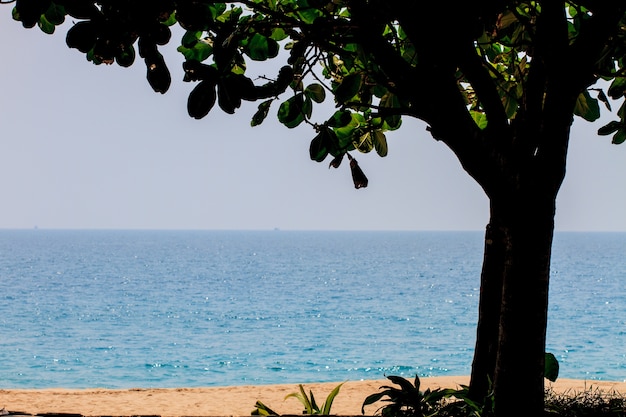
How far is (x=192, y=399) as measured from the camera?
13.9 m

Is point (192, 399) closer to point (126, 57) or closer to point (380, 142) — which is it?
point (380, 142)

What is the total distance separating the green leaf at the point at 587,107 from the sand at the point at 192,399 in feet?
23.2

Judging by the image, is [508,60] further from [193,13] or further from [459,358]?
[459,358]

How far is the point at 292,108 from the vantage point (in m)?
4.40

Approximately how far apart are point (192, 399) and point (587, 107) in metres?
10.8

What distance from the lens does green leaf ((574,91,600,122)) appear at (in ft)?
16.4

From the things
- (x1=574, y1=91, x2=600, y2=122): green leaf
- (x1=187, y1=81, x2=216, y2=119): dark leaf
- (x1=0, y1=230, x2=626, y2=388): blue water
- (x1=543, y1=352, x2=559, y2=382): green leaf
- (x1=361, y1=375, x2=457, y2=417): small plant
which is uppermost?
(x1=574, y1=91, x2=600, y2=122): green leaf

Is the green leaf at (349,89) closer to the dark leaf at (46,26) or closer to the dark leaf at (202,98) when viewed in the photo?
the dark leaf at (202,98)

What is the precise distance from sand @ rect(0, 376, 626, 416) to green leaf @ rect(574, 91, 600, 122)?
7.08 metres

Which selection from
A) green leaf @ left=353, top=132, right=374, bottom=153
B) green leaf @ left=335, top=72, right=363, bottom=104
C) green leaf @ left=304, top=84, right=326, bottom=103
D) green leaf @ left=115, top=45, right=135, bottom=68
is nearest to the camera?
green leaf @ left=115, top=45, right=135, bottom=68

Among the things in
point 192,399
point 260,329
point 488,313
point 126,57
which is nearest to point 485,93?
point 488,313

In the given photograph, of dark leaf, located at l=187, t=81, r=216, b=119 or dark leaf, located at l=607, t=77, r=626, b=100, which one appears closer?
dark leaf, located at l=187, t=81, r=216, b=119

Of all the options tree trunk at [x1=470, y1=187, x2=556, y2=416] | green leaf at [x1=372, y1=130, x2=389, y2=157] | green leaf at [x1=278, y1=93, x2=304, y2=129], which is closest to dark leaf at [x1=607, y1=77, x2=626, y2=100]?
tree trunk at [x1=470, y1=187, x2=556, y2=416]

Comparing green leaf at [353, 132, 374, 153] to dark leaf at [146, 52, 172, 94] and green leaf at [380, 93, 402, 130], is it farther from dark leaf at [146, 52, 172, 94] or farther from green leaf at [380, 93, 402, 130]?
dark leaf at [146, 52, 172, 94]
